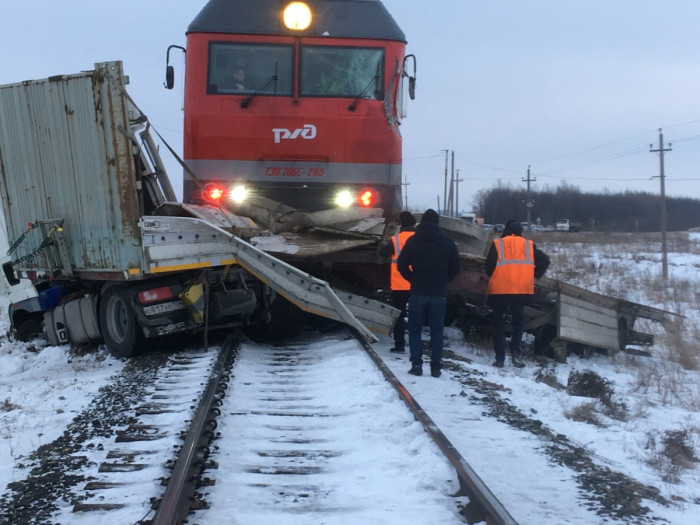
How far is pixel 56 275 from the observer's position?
9.38 m

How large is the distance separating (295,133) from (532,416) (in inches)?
211

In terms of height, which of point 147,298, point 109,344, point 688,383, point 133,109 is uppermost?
point 133,109

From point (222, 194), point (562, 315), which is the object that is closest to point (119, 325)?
point (222, 194)

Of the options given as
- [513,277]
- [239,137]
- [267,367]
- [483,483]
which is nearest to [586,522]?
[483,483]

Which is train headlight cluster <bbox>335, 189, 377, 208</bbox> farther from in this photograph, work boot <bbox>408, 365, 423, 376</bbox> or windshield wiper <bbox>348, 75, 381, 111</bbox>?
work boot <bbox>408, 365, 423, 376</bbox>

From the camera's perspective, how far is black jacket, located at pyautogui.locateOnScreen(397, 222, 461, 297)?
7.57 metres

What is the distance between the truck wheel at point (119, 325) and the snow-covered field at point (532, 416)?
0.21 meters

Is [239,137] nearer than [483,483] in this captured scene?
No

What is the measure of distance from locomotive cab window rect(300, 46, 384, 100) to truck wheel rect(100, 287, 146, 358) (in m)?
3.52

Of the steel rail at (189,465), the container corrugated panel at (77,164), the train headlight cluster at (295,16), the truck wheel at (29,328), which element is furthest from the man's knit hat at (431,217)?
the truck wheel at (29,328)

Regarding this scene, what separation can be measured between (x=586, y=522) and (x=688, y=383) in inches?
253

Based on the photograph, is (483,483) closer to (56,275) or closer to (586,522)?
(586,522)

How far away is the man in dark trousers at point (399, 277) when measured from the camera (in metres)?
8.62

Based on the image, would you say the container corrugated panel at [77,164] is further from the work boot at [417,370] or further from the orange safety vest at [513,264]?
the orange safety vest at [513,264]
